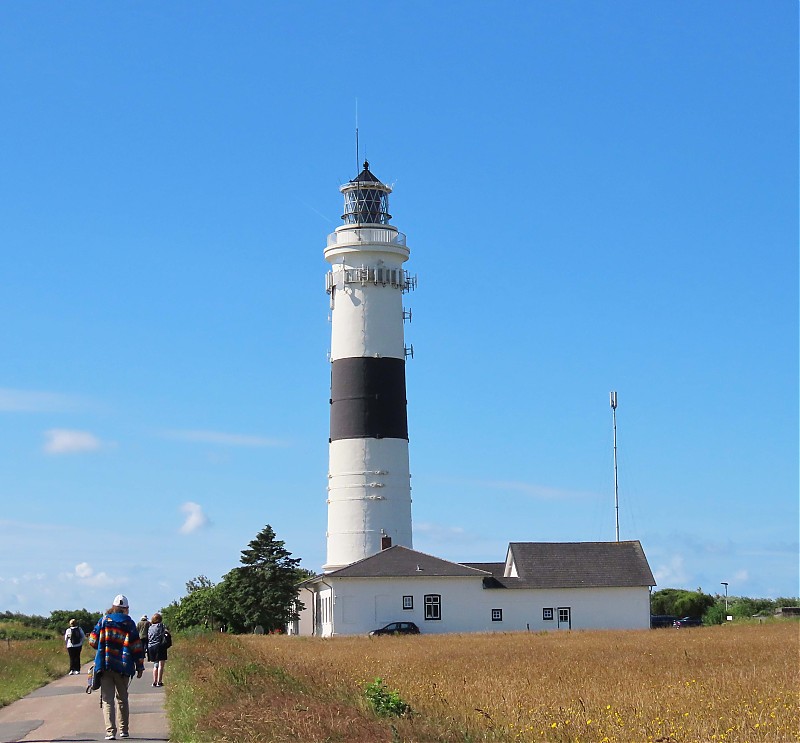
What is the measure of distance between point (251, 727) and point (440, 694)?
18.6ft

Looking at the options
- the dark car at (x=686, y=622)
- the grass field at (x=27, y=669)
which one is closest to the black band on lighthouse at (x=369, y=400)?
the grass field at (x=27, y=669)

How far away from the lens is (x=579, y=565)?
58812mm

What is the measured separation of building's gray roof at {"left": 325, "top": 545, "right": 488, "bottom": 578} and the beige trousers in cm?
3763

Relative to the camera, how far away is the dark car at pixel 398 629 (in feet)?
176

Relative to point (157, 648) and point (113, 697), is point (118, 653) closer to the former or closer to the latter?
point (113, 697)

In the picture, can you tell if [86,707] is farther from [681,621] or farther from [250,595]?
[681,621]

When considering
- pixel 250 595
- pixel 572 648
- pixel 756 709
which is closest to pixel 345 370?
pixel 250 595

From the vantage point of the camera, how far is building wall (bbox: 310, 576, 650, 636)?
178 feet

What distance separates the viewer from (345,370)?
2176 inches

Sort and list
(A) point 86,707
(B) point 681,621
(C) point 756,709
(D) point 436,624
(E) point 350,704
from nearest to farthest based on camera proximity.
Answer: (E) point 350,704 → (C) point 756,709 → (A) point 86,707 → (D) point 436,624 → (B) point 681,621

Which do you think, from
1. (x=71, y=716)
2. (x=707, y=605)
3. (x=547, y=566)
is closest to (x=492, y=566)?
(x=547, y=566)

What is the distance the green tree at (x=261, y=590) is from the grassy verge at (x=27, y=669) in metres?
19.8

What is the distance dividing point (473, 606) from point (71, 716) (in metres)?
38.0

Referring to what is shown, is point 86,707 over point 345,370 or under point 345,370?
under
